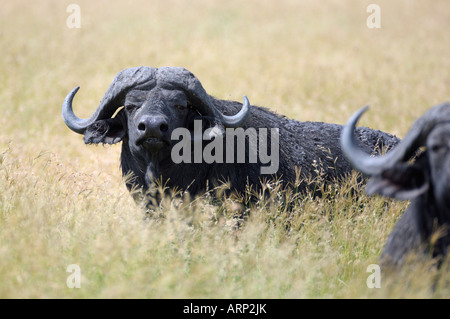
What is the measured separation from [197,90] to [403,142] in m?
2.23

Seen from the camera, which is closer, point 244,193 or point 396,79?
point 244,193

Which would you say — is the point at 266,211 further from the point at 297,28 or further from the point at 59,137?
the point at 297,28

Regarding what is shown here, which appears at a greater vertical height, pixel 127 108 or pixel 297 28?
pixel 297 28

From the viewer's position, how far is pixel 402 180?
4.37 m

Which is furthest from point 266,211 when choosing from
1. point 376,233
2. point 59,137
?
point 59,137

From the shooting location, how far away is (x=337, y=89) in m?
14.1

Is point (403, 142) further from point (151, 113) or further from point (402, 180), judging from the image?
point (151, 113)

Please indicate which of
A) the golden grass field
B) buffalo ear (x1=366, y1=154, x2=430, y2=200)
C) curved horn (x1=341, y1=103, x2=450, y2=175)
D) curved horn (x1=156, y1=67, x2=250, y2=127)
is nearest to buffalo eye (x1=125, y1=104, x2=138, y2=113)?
curved horn (x1=156, y1=67, x2=250, y2=127)

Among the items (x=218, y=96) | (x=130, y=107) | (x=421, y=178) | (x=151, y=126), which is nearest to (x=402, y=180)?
(x=421, y=178)

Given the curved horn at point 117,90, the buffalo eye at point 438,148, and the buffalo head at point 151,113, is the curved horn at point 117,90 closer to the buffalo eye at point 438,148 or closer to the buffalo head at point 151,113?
the buffalo head at point 151,113

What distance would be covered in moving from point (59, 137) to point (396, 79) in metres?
8.90

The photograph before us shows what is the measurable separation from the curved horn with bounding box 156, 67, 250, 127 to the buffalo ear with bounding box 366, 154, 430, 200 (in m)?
Result: 2.04

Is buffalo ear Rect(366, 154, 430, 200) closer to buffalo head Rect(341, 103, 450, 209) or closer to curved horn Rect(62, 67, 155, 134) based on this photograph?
buffalo head Rect(341, 103, 450, 209)
